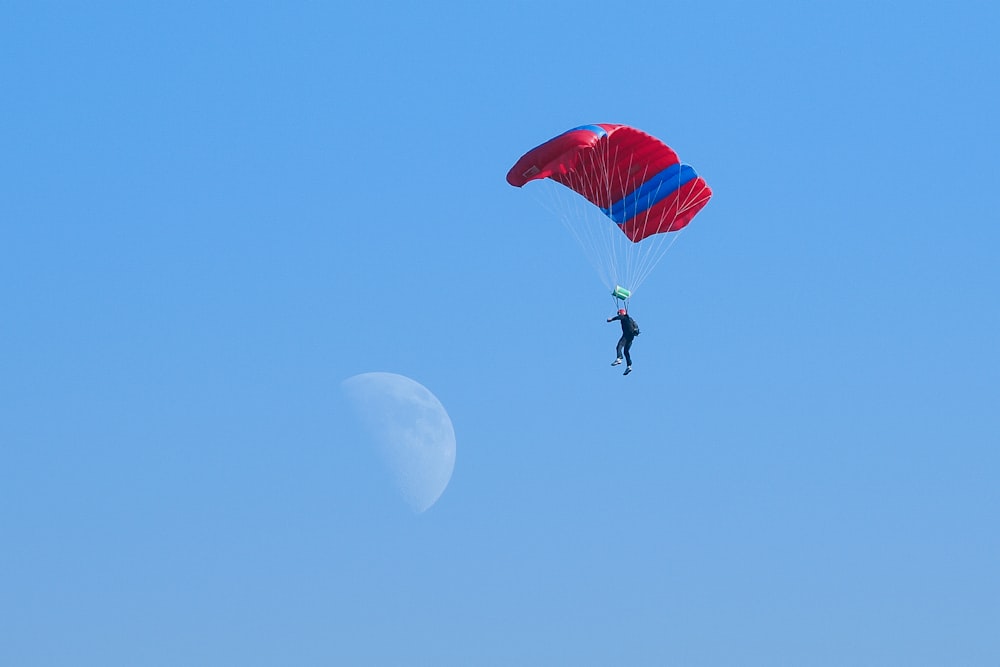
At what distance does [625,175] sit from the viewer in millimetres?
46969

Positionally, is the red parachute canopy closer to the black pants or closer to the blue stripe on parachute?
the blue stripe on parachute

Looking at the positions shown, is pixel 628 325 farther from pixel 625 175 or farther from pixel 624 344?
pixel 625 175

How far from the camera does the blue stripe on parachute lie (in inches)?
1845

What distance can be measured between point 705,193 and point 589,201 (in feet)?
9.20

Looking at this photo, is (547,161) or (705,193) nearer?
(547,161)

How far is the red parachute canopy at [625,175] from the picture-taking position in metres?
43.7

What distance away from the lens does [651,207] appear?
47.7 metres

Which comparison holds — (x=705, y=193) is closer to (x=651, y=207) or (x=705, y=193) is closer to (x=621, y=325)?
(x=651, y=207)

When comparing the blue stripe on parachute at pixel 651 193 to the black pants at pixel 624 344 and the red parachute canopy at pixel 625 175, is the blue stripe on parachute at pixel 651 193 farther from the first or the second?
the black pants at pixel 624 344

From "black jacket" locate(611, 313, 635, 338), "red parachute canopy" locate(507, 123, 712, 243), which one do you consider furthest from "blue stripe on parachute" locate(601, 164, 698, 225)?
"black jacket" locate(611, 313, 635, 338)

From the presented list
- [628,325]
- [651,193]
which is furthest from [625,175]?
[628,325]

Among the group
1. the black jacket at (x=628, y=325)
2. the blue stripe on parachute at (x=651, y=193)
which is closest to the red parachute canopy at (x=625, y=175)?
the blue stripe on parachute at (x=651, y=193)

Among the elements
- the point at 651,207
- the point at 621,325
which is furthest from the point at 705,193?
the point at 621,325

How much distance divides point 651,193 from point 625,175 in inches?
33.9
